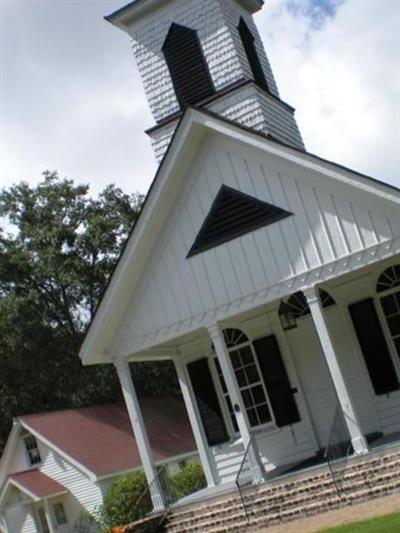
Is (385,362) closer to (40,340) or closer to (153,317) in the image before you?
(153,317)

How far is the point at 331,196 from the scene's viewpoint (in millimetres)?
15438

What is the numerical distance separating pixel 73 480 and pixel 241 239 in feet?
57.4

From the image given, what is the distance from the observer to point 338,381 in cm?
1519

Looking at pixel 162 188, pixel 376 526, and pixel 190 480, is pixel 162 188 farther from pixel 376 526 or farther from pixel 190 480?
pixel 190 480

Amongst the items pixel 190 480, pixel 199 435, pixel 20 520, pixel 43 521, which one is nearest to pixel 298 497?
pixel 199 435

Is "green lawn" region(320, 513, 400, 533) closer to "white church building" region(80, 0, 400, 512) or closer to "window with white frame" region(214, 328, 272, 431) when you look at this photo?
"white church building" region(80, 0, 400, 512)

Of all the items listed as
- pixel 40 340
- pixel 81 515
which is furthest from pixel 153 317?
pixel 40 340

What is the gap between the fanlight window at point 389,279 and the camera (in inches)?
671

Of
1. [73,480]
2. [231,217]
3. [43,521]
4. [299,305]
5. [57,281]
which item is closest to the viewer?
[231,217]

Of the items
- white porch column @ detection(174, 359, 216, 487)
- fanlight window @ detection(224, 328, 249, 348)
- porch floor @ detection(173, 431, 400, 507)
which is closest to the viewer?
porch floor @ detection(173, 431, 400, 507)

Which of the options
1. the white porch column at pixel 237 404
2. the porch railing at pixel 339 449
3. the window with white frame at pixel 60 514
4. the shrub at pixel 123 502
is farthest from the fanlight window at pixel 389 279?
the window with white frame at pixel 60 514

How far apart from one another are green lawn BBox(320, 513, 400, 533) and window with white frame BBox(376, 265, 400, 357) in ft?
19.6

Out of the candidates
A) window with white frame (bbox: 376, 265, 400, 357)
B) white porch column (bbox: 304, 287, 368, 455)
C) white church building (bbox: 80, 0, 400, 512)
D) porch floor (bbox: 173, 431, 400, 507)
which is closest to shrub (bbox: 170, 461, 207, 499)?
white church building (bbox: 80, 0, 400, 512)

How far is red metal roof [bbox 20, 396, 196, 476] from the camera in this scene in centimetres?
3020
